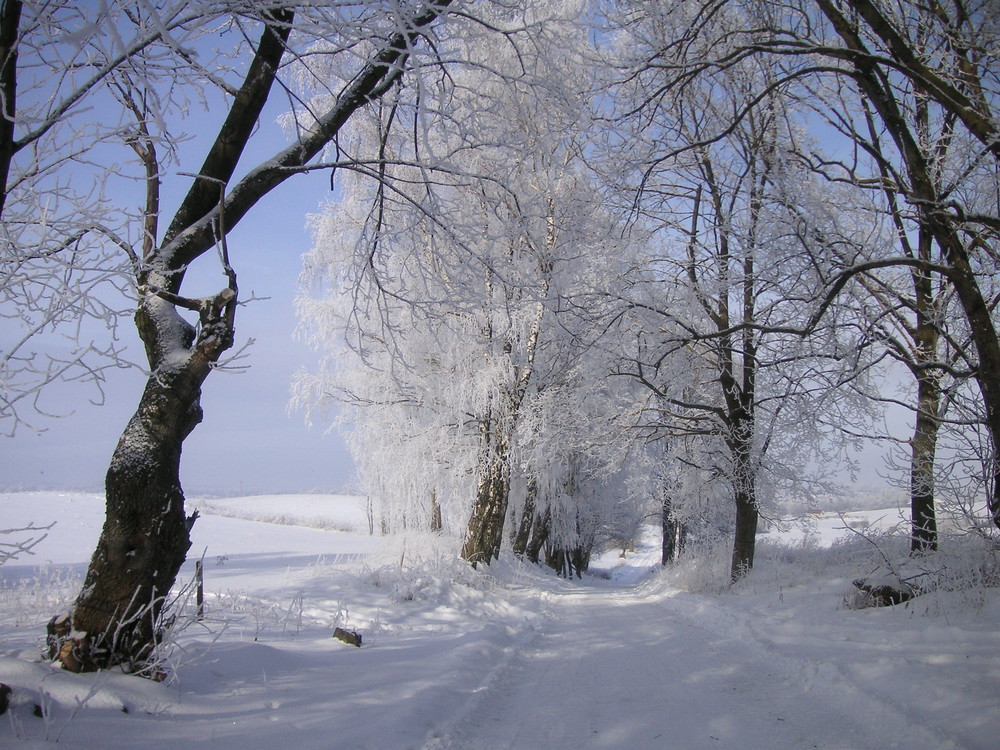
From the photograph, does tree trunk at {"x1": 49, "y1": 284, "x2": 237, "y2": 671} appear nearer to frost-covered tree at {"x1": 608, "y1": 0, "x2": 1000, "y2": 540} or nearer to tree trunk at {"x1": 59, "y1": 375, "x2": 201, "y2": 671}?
tree trunk at {"x1": 59, "y1": 375, "x2": 201, "y2": 671}

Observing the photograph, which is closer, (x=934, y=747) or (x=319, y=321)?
(x=934, y=747)

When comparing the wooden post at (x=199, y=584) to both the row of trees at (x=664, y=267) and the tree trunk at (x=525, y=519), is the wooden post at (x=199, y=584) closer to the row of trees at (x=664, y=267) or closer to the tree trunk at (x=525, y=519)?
the row of trees at (x=664, y=267)

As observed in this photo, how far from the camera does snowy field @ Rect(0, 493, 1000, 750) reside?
3.26 metres

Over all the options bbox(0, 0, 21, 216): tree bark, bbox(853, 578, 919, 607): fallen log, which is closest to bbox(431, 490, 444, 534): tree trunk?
bbox(853, 578, 919, 607): fallen log

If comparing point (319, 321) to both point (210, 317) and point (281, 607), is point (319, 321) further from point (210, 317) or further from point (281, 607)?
point (210, 317)

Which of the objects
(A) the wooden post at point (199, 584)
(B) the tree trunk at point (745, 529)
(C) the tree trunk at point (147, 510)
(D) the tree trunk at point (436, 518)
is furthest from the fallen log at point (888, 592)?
(D) the tree trunk at point (436, 518)

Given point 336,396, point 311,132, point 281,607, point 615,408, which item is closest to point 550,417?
point 615,408

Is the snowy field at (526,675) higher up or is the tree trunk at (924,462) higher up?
the tree trunk at (924,462)

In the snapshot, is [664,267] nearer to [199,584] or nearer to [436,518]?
[199,584]

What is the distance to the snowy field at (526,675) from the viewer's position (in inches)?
128

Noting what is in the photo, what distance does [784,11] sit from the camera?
648 cm

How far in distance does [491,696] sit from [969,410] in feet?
18.5

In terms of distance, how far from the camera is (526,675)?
541 cm

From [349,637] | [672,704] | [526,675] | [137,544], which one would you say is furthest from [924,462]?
[137,544]
